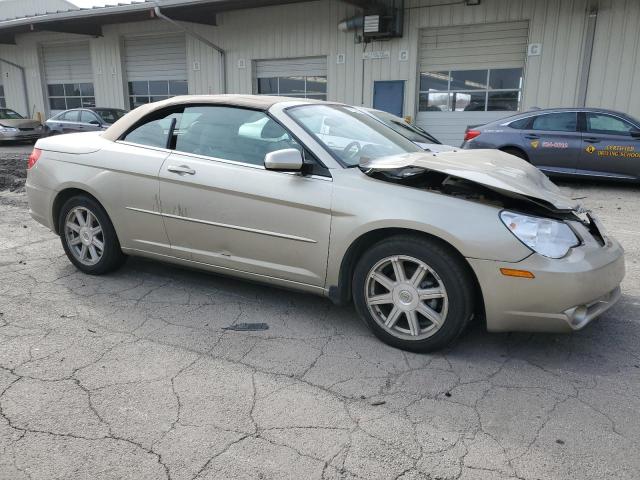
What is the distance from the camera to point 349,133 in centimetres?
402

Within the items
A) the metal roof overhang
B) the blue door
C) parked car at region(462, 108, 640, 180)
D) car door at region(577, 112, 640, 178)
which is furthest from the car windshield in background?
car door at region(577, 112, 640, 178)

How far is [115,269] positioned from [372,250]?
2.58 meters

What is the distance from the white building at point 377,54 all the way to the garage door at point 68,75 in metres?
0.10

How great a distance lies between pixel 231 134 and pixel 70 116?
46.8 ft

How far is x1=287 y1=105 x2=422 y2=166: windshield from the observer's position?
3.69 metres

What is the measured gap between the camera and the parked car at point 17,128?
18422 millimetres

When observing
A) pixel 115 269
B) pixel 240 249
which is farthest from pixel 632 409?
pixel 115 269

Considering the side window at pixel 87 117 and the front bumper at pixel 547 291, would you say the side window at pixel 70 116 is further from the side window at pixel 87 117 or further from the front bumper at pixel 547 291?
the front bumper at pixel 547 291

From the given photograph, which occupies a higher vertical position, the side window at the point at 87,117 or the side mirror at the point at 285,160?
the side mirror at the point at 285,160

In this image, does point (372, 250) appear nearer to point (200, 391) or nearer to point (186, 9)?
point (200, 391)

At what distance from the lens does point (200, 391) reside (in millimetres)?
2859

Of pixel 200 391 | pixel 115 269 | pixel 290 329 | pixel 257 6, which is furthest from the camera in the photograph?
pixel 257 6

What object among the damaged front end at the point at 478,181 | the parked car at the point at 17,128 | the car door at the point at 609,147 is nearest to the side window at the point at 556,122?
the car door at the point at 609,147

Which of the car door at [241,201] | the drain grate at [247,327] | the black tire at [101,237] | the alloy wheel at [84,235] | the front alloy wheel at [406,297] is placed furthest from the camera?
the alloy wheel at [84,235]
